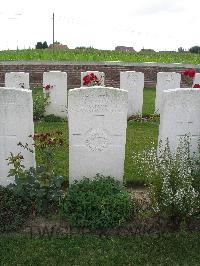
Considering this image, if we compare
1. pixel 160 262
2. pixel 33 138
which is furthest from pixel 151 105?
pixel 160 262

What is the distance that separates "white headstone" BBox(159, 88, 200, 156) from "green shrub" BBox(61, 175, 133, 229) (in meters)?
0.99

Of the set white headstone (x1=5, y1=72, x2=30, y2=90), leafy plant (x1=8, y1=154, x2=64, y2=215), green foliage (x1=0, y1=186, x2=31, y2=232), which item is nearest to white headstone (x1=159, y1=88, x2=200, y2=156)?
leafy plant (x1=8, y1=154, x2=64, y2=215)

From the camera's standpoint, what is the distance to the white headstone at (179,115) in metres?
5.66

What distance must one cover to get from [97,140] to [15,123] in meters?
1.14

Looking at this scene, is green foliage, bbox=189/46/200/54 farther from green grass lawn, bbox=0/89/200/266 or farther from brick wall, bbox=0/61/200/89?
green grass lawn, bbox=0/89/200/266

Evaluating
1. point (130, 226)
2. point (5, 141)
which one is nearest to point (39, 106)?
point (5, 141)

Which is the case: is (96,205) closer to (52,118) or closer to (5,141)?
(5,141)

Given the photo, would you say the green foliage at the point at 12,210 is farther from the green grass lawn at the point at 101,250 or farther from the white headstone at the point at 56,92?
the white headstone at the point at 56,92

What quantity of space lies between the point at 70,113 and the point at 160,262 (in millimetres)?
2266

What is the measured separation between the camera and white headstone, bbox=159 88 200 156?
5.66 m

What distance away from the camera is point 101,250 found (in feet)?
15.1

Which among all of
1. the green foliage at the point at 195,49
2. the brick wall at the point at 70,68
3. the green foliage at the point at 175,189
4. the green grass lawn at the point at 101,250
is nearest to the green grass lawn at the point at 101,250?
the green grass lawn at the point at 101,250

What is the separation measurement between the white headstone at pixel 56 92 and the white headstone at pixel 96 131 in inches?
208

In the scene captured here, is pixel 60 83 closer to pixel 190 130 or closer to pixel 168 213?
pixel 190 130
